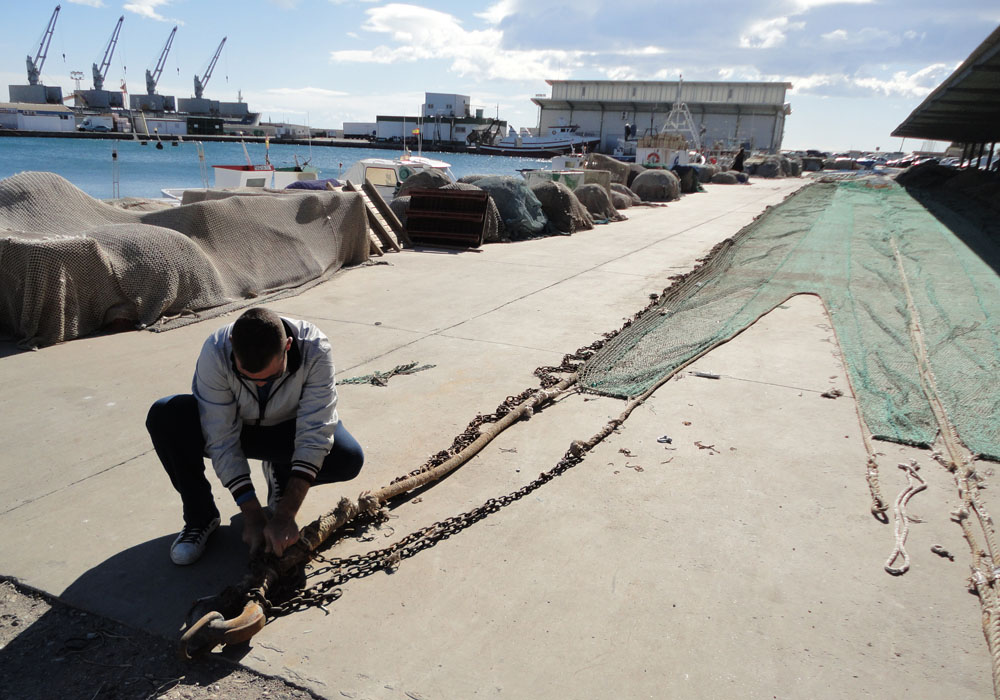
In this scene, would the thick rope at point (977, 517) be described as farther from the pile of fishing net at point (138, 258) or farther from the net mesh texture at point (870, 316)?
the pile of fishing net at point (138, 258)

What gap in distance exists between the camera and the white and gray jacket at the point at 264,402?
9.12 ft

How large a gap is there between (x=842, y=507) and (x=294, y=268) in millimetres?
7129

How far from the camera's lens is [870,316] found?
24.5 feet

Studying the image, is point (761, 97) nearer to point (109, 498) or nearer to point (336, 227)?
point (336, 227)

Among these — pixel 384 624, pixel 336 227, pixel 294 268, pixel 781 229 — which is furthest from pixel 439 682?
pixel 781 229

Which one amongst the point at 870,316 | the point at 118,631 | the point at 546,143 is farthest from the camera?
the point at 546,143

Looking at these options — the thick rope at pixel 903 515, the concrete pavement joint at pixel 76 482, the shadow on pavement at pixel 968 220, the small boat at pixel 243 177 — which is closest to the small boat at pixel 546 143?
the shadow on pavement at pixel 968 220

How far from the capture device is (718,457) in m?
4.30

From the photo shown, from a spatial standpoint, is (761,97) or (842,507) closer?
(842,507)

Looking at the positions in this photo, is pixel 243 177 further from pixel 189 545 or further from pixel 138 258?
pixel 189 545

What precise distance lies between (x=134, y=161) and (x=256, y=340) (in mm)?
71052

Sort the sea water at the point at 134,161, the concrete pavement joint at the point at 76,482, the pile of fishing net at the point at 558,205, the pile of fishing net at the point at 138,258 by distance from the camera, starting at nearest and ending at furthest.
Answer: the concrete pavement joint at the point at 76,482
the pile of fishing net at the point at 138,258
the pile of fishing net at the point at 558,205
the sea water at the point at 134,161

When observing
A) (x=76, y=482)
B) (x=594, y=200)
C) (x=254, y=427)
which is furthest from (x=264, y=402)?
(x=594, y=200)

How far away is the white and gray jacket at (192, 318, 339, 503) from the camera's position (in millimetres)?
2779
